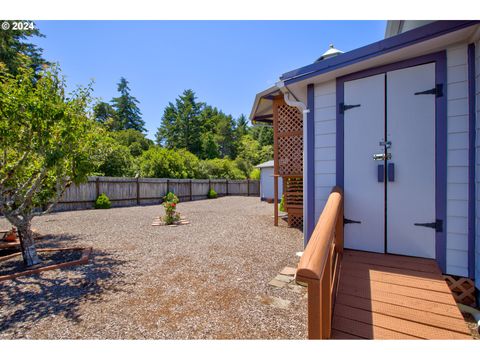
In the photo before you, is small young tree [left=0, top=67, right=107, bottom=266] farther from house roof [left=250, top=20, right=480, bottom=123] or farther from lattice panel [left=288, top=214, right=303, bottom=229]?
lattice panel [left=288, top=214, right=303, bottom=229]

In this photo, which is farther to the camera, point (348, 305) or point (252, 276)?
point (252, 276)

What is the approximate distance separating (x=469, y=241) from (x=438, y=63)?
189 centimetres

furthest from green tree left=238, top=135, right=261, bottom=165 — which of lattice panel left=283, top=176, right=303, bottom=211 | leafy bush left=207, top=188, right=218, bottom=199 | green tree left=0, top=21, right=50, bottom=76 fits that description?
lattice panel left=283, top=176, right=303, bottom=211

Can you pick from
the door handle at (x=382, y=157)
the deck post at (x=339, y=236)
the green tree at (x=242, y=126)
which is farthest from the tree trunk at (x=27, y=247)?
the green tree at (x=242, y=126)

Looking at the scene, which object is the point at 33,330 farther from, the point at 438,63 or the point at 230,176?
the point at 230,176

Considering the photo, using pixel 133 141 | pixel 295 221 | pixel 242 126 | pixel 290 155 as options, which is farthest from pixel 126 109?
pixel 295 221

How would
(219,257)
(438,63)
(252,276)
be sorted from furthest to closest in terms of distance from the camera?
(219,257) < (252,276) < (438,63)

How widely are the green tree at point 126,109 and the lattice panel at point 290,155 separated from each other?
34535 millimetres

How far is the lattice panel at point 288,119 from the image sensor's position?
Result: 620 cm

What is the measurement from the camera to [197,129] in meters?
33.7

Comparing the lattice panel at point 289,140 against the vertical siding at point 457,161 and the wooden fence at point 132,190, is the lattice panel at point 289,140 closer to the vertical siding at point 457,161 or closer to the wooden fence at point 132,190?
the vertical siding at point 457,161

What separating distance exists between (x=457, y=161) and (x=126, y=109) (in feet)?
A: 132

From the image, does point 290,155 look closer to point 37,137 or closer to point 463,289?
point 463,289

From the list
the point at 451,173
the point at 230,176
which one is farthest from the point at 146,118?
the point at 451,173
